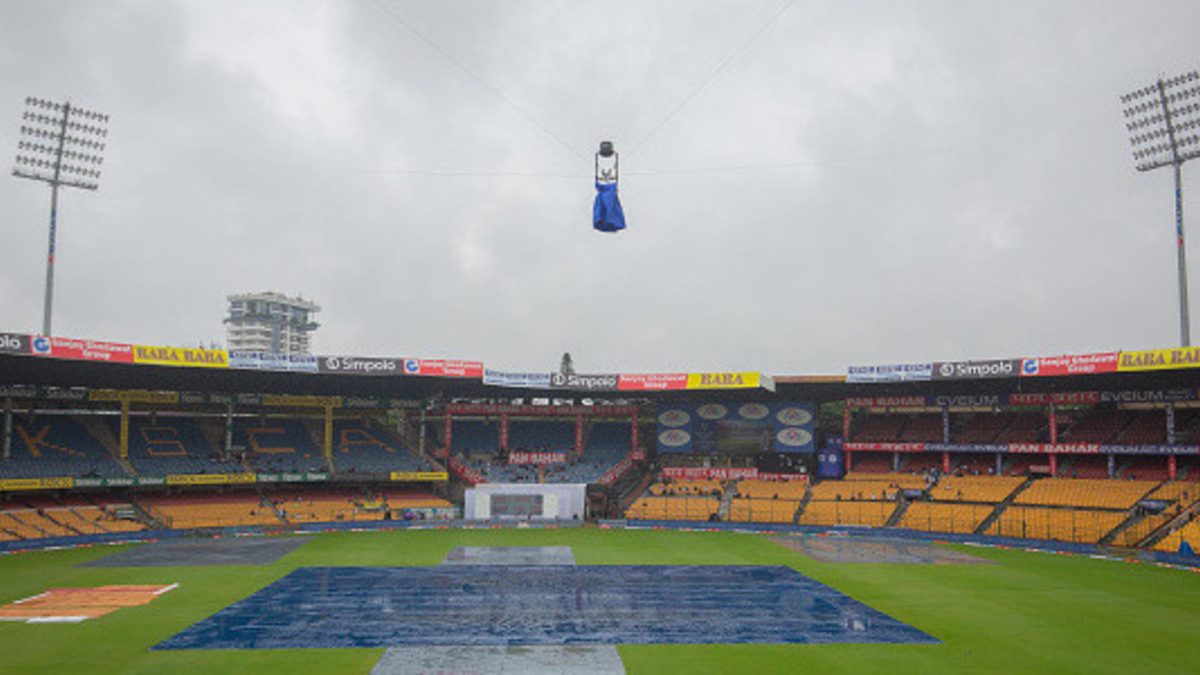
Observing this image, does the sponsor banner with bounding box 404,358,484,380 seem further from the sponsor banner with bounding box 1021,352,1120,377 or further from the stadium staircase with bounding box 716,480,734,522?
the sponsor banner with bounding box 1021,352,1120,377

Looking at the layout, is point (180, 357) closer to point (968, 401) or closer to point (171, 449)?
point (171, 449)

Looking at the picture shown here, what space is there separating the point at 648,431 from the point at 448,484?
1812 centimetres

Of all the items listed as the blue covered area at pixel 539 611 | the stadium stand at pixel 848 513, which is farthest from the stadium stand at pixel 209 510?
the stadium stand at pixel 848 513

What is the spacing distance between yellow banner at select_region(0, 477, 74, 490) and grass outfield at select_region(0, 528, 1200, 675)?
28.6 ft

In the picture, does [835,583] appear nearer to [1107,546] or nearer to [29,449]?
[1107,546]

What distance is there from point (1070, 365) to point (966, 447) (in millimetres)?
11744

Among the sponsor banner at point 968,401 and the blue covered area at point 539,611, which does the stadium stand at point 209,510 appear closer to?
the blue covered area at point 539,611

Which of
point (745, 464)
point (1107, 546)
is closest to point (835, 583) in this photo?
point (1107, 546)

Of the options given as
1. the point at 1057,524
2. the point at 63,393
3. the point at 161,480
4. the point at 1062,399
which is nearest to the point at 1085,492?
the point at 1057,524

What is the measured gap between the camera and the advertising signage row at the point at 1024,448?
53.3 metres

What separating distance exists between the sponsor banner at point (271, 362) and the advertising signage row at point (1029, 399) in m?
41.9

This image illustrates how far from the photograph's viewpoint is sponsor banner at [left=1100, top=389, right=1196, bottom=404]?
54.9m

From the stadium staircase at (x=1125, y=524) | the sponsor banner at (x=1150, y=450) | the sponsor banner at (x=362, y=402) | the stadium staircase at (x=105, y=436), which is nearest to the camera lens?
the stadium staircase at (x=1125, y=524)

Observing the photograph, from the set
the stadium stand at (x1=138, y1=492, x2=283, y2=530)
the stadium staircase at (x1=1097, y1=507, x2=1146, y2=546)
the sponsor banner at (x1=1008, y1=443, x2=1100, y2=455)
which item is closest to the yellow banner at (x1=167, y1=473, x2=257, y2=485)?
the stadium stand at (x1=138, y1=492, x2=283, y2=530)
